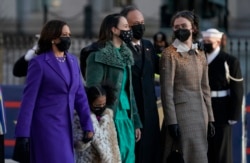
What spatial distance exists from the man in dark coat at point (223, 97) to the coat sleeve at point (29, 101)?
3.00m

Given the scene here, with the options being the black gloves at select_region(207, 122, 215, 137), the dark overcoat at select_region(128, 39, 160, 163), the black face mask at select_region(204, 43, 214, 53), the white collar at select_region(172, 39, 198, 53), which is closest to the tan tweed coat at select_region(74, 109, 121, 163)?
the dark overcoat at select_region(128, 39, 160, 163)

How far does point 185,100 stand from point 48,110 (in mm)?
1755

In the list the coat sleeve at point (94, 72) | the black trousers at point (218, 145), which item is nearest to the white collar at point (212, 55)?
the black trousers at point (218, 145)

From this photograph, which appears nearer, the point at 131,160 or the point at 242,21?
the point at 131,160

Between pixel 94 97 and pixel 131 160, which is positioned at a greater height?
pixel 94 97

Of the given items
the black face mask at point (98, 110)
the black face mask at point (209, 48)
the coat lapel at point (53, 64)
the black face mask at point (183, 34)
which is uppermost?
the black face mask at point (183, 34)

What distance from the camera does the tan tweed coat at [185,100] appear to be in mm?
9930

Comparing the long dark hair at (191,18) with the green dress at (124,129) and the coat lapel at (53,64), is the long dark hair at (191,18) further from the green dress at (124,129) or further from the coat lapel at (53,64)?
the coat lapel at (53,64)

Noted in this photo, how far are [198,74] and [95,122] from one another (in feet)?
4.42

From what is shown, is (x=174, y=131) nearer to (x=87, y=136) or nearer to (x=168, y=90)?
(x=168, y=90)

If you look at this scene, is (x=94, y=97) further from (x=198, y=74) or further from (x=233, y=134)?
(x=233, y=134)

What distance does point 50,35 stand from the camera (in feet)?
29.2

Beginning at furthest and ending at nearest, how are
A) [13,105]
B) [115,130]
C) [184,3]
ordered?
[184,3] → [13,105] → [115,130]

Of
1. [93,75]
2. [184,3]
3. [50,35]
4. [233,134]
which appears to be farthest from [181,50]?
[184,3]
